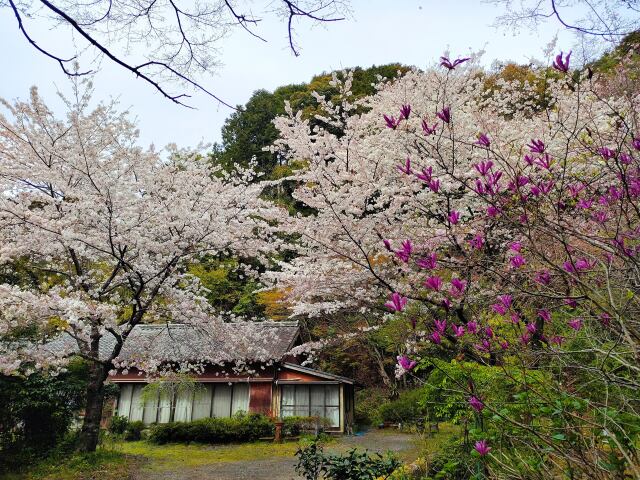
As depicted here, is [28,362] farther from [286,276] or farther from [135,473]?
[286,276]

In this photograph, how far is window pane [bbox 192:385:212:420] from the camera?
50.7 ft

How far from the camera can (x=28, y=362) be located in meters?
8.41

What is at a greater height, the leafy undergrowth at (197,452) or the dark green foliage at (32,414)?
the dark green foliage at (32,414)

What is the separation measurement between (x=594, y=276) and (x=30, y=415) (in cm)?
1076

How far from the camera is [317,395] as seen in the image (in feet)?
52.3

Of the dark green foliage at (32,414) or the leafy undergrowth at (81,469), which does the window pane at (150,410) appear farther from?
the leafy undergrowth at (81,469)

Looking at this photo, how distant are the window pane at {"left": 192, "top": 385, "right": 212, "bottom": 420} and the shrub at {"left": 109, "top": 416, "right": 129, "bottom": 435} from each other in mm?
2358

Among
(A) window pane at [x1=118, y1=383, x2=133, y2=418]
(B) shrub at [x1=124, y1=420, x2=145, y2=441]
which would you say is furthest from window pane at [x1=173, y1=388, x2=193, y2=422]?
A: (A) window pane at [x1=118, y1=383, x2=133, y2=418]

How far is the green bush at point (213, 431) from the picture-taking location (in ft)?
45.4

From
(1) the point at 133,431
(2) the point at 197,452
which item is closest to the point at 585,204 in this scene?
(2) the point at 197,452

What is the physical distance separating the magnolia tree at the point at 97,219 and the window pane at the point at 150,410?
6798 millimetres

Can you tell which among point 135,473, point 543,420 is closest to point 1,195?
point 135,473

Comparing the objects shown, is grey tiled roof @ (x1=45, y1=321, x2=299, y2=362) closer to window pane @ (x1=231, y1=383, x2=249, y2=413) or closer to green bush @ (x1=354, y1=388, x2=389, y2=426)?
window pane @ (x1=231, y1=383, x2=249, y2=413)

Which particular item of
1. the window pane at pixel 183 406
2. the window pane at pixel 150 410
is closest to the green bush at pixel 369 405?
the window pane at pixel 183 406
